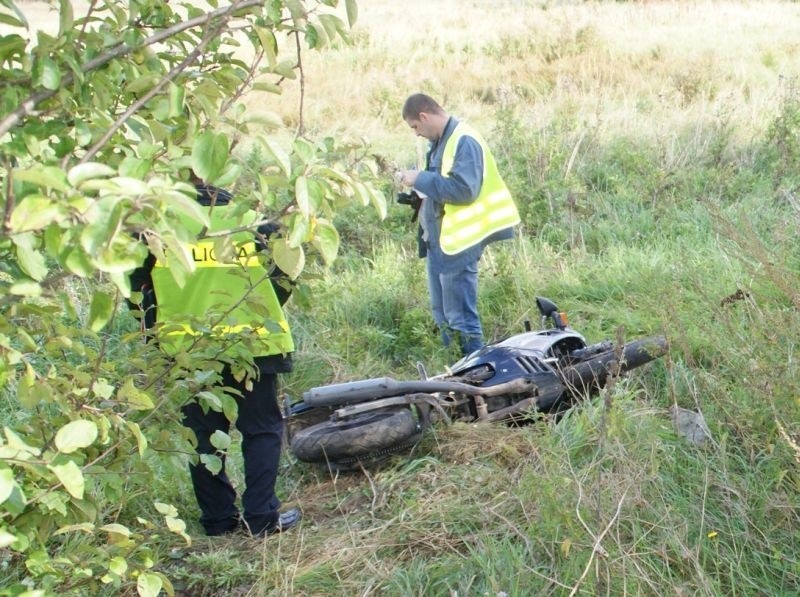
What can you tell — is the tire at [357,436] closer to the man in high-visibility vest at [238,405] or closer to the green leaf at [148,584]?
the man in high-visibility vest at [238,405]

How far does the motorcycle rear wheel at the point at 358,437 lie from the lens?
4.27 m

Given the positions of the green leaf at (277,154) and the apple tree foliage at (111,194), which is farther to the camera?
the green leaf at (277,154)

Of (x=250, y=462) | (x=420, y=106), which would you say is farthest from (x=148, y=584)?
(x=420, y=106)

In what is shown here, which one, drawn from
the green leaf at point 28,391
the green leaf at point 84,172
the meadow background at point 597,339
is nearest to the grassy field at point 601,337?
the meadow background at point 597,339

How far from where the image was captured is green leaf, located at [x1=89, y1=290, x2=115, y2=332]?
1639 mm

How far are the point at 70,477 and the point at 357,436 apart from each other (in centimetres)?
267

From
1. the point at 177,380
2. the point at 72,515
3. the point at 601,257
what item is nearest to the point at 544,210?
the point at 601,257

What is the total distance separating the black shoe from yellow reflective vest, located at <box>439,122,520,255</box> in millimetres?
2309

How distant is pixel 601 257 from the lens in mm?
7145

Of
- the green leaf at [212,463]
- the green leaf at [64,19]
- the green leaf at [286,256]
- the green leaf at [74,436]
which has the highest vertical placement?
the green leaf at [64,19]

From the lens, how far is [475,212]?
6137 millimetres

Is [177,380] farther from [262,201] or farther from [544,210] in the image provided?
[544,210]

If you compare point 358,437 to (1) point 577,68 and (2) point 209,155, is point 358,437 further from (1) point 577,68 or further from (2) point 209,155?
(1) point 577,68

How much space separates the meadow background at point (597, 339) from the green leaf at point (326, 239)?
19.1 inches
